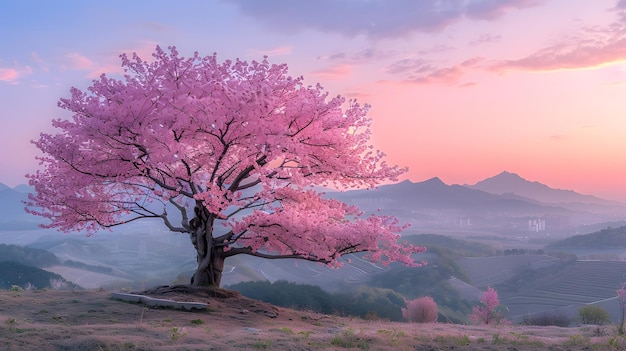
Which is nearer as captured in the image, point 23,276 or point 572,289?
point 23,276

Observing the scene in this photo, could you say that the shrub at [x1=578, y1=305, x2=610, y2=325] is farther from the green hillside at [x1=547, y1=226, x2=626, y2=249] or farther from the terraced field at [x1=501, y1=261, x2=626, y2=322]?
the green hillside at [x1=547, y1=226, x2=626, y2=249]

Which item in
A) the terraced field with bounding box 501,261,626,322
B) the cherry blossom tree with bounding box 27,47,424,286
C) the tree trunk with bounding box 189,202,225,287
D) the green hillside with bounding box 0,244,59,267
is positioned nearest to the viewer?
the cherry blossom tree with bounding box 27,47,424,286

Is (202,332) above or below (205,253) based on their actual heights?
below

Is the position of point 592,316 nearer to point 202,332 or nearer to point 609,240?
point 202,332

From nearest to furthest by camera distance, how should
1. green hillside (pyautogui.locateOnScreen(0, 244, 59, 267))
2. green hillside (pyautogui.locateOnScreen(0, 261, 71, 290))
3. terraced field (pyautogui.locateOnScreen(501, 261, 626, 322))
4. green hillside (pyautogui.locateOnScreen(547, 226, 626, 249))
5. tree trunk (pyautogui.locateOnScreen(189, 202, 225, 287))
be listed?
1. tree trunk (pyautogui.locateOnScreen(189, 202, 225, 287))
2. green hillside (pyautogui.locateOnScreen(0, 261, 71, 290))
3. terraced field (pyautogui.locateOnScreen(501, 261, 626, 322))
4. green hillside (pyautogui.locateOnScreen(0, 244, 59, 267))
5. green hillside (pyautogui.locateOnScreen(547, 226, 626, 249))

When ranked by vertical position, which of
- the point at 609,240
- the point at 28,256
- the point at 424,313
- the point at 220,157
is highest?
the point at 220,157

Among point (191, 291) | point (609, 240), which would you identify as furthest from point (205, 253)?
point (609, 240)

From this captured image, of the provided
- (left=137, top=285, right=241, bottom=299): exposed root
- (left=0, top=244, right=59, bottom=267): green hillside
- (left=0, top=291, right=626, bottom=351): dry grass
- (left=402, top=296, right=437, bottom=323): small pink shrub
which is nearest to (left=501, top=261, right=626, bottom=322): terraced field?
(left=402, top=296, right=437, bottom=323): small pink shrub

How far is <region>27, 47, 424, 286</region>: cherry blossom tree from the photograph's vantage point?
61.9ft

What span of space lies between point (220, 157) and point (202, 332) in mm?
8514

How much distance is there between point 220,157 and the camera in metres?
20.9

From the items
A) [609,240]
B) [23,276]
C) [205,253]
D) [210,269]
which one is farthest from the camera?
[609,240]

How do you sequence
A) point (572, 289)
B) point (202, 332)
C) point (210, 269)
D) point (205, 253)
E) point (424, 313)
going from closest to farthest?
point (202, 332), point (210, 269), point (205, 253), point (424, 313), point (572, 289)

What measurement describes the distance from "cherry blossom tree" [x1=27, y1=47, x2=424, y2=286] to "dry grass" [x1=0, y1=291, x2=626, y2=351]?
9.16 feet
